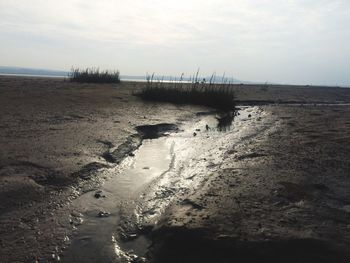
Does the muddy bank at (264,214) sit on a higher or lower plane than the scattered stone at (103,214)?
higher

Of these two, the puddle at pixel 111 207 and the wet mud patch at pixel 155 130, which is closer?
the puddle at pixel 111 207

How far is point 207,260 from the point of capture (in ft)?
11.2

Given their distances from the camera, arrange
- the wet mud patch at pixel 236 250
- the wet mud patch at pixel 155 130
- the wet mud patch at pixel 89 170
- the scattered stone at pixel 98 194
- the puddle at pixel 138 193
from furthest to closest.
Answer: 1. the wet mud patch at pixel 155 130
2. the wet mud patch at pixel 89 170
3. the scattered stone at pixel 98 194
4. the puddle at pixel 138 193
5. the wet mud patch at pixel 236 250

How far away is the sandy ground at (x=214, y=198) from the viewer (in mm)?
3520

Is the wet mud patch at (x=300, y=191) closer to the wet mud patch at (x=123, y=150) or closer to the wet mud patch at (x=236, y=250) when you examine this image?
the wet mud patch at (x=236, y=250)

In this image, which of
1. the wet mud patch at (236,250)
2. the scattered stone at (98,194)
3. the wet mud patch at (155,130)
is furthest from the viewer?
the wet mud patch at (155,130)

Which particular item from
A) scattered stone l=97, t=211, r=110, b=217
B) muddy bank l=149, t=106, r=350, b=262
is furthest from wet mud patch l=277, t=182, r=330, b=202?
scattered stone l=97, t=211, r=110, b=217

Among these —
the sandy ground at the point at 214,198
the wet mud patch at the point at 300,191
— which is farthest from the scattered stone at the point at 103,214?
the wet mud patch at the point at 300,191

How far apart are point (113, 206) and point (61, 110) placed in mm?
7327

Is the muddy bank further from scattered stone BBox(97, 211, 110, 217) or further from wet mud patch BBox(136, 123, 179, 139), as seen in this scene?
wet mud patch BBox(136, 123, 179, 139)

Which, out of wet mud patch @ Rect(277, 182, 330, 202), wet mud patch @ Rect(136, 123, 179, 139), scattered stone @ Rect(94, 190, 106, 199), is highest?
wet mud patch @ Rect(277, 182, 330, 202)

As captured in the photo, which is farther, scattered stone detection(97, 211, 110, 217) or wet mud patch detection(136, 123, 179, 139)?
wet mud patch detection(136, 123, 179, 139)

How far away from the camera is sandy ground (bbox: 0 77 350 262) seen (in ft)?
11.5

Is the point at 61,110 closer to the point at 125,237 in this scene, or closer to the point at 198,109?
the point at 198,109
